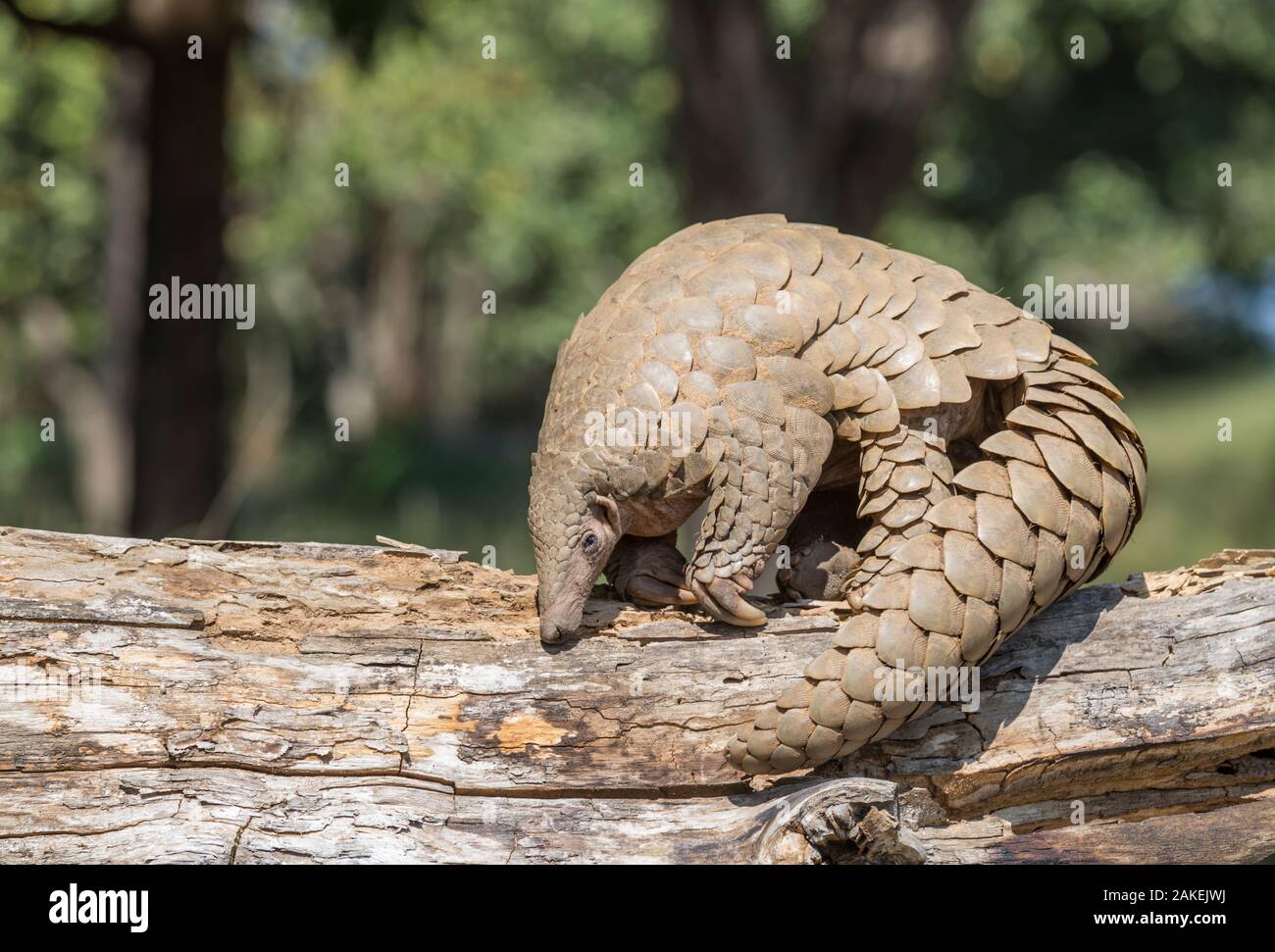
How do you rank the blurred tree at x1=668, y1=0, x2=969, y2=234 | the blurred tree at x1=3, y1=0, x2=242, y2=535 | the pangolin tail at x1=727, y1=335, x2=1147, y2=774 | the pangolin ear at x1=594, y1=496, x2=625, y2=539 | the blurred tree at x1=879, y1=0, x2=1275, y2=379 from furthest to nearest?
the blurred tree at x1=879, y1=0, x2=1275, y2=379, the blurred tree at x1=668, y1=0, x2=969, y2=234, the blurred tree at x1=3, y1=0, x2=242, y2=535, the pangolin ear at x1=594, y1=496, x2=625, y2=539, the pangolin tail at x1=727, y1=335, x2=1147, y2=774

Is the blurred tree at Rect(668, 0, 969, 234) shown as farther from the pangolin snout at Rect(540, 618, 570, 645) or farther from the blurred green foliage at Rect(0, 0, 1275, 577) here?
the blurred green foliage at Rect(0, 0, 1275, 577)

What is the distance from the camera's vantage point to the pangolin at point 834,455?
2.66 meters

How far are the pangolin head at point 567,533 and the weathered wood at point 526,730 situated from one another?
0.13 metres

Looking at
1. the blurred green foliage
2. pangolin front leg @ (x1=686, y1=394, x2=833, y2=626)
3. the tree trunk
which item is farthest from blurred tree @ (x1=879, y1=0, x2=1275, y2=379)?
pangolin front leg @ (x1=686, y1=394, x2=833, y2=626)

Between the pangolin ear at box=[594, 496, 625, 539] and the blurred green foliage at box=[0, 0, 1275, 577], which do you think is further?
the blurred green foliage at box=[0, 0, 1275, 577]

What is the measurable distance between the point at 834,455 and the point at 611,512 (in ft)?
1.91

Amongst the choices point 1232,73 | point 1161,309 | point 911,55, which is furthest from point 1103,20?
point 911,55

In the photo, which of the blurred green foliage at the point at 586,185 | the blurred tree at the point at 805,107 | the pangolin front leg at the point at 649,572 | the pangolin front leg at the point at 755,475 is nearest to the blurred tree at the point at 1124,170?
the blurred green foliage at the point at 586,185

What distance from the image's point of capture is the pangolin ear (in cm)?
274

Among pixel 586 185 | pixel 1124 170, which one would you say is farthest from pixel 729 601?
pixel 1124 170

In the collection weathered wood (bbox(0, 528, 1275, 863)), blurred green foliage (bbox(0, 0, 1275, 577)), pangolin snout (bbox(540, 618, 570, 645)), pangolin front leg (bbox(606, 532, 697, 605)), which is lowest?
weathered wood (bbox(0, 528, 1275, 863))

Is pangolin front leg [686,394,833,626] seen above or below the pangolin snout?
above

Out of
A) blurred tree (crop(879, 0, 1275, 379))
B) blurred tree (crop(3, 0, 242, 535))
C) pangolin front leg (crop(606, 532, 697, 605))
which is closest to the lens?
pangolin front leg (crop(606, 532, 697, 605))

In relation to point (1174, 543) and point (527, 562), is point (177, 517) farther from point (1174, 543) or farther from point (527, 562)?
point (1174, 543)
